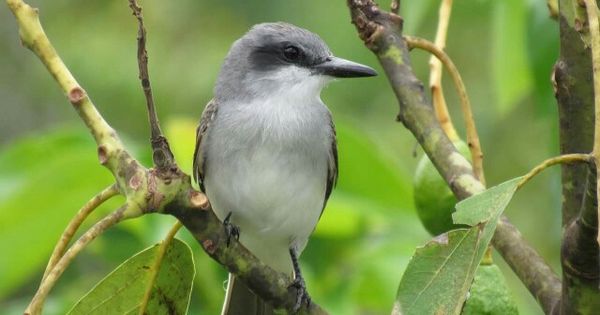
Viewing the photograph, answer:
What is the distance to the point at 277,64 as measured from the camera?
390 centimetres

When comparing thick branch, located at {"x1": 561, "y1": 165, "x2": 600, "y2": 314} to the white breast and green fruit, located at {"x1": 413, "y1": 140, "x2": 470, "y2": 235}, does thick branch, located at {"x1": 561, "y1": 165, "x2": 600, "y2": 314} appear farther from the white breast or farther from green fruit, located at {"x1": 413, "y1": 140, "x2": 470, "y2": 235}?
the white breast

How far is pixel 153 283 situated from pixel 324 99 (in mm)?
5628

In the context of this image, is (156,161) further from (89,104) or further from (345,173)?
(345,173)

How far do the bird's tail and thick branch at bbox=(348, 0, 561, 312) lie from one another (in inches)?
47.0

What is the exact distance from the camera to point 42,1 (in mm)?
9797

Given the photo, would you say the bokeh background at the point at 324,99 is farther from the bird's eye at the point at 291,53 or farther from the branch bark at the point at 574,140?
the branch bark at the point at 574,140

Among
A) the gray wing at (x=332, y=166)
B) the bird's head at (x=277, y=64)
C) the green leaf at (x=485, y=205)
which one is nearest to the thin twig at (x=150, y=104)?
the green leaf at (x=485, y=205)

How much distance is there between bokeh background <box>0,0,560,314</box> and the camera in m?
3.47

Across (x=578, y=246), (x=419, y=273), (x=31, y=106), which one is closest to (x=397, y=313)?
(x=419, y=273)

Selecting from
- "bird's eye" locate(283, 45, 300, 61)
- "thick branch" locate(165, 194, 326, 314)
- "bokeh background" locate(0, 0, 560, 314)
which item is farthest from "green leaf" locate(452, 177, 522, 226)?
"bird's eye" locate(283, 45, 300, 61)

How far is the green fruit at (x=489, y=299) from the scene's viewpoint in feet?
7.27

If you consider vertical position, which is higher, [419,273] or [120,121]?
[419,273]

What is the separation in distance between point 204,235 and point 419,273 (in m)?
0.39

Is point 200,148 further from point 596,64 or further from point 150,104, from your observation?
point 596,64
